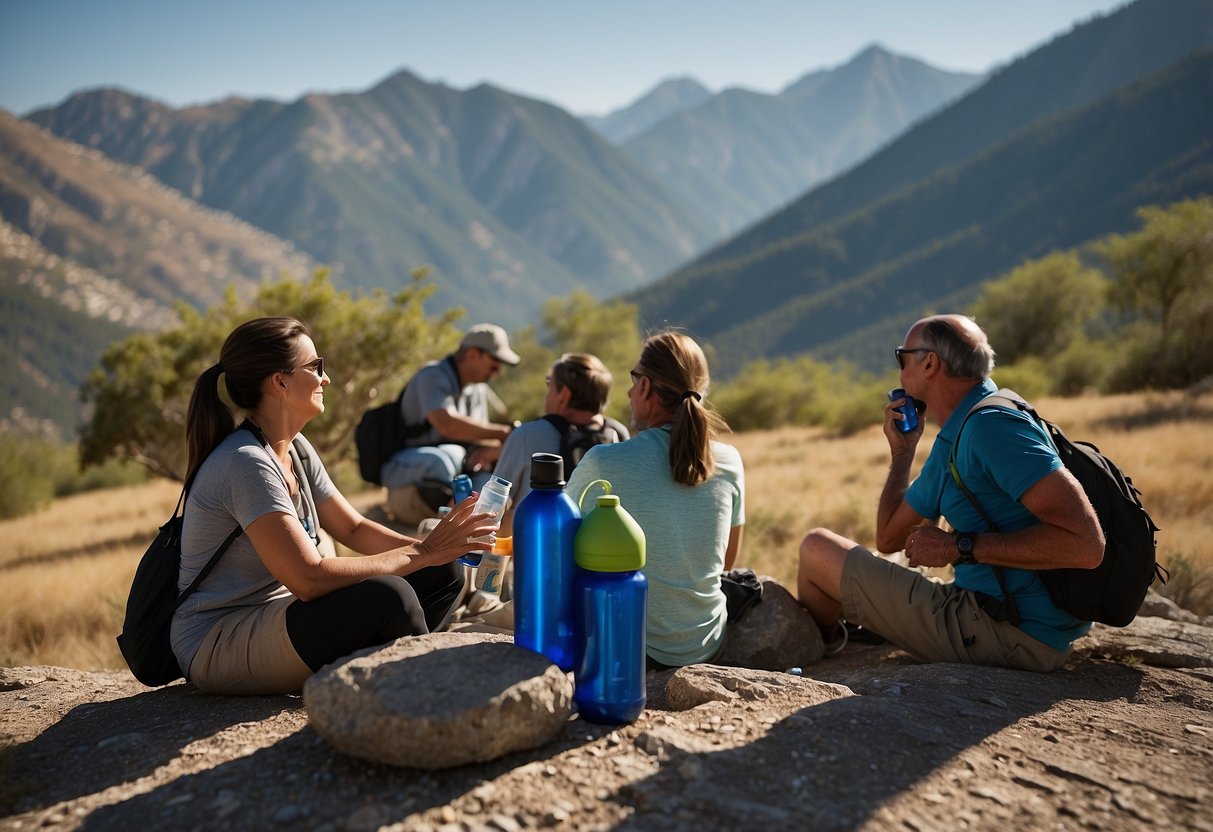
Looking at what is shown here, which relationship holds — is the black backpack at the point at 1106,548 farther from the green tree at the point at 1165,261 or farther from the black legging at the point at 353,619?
the green tree at the point at 1165,261

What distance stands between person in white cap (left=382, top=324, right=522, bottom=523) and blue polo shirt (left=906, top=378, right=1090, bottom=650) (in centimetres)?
424

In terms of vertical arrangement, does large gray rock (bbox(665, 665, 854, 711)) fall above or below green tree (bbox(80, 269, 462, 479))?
below

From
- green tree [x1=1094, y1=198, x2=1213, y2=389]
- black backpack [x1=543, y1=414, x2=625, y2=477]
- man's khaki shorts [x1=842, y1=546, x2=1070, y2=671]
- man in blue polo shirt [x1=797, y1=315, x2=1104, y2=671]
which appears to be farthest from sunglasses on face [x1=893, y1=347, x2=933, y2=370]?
green tree [x1=1094, y1=198, x2=1213, y2=389]

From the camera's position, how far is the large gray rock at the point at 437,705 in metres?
2.27

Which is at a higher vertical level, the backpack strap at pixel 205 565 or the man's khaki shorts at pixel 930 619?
the backpack strap at pixel 205 565

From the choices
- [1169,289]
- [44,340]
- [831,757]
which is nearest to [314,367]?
[831,757]

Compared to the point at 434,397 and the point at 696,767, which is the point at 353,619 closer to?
the point at 696,767

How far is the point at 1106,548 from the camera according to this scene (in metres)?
3.35

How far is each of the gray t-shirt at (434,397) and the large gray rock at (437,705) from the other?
15.9ft

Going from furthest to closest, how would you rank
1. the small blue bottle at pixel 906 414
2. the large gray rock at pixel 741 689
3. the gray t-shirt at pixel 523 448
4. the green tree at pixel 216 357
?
the green tree at pixel 216 357
the gray t-shirt at pixel 523 448
the small blue bottle at pixel 906 414
the large gray rock at pixel 741 689

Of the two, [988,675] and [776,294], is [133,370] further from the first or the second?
[776,294]

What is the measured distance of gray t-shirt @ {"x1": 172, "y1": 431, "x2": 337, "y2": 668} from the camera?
2.91 meters

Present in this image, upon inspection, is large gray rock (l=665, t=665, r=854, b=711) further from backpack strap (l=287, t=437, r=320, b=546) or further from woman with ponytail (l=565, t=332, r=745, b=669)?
backpack strap (l=287, t=437, r=320, b=546)

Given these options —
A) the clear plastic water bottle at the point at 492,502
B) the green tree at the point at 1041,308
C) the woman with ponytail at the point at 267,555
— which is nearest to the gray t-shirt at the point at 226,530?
the woman with ponytail at the point at 267,555
